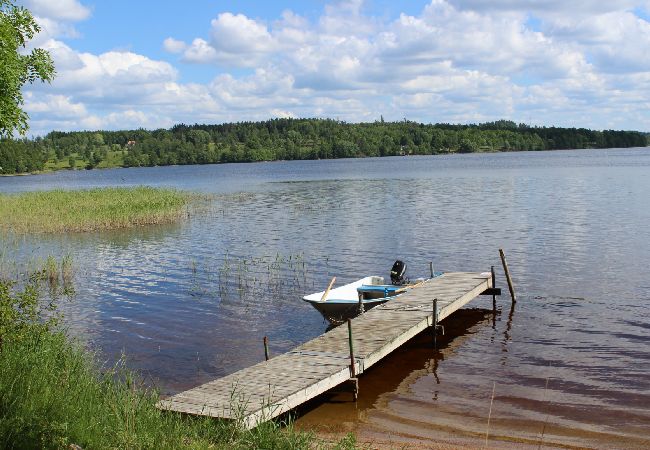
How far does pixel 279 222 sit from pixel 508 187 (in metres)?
34.1

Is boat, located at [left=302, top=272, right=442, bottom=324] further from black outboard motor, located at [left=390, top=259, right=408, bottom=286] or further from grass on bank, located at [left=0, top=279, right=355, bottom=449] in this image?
grass on bank, located at [left=0, top=279, right=355, bottom=449]

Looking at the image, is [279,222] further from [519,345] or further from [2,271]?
[519,345]

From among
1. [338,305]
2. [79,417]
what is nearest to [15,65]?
[79,417]

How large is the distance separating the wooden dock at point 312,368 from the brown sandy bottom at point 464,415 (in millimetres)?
745

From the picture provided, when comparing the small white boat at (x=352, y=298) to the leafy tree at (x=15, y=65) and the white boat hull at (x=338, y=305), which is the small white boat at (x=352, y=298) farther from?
the leafy tree at (x=15, y=65)

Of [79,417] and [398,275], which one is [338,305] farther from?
→ [79,417]

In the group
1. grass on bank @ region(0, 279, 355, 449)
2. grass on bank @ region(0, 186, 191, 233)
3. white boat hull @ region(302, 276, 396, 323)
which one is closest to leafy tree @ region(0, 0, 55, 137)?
grass on bank @ region(0, 279, 355, 449)

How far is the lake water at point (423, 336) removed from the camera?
1287cm

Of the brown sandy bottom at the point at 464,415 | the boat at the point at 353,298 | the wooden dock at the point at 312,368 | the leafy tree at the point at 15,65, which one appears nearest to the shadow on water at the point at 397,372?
the brown sandy bottom at the point at 464,415

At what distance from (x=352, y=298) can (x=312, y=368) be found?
7.74 metres

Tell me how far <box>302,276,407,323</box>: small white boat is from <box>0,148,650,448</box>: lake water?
2.56 ft

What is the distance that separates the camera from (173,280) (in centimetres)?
2661

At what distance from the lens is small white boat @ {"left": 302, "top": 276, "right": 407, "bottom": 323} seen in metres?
19.0

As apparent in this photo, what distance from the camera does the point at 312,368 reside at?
13.0m
